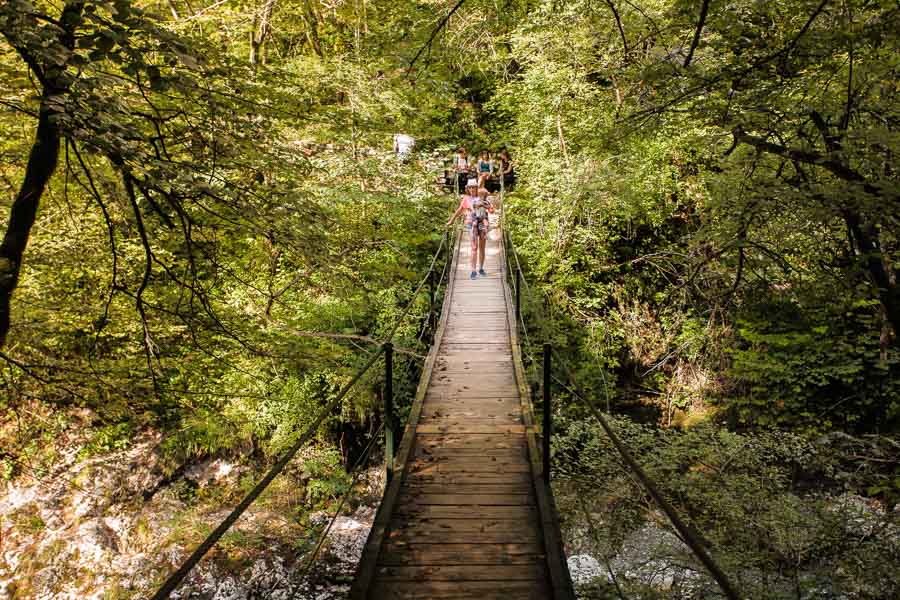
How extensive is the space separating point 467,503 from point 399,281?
569 cm

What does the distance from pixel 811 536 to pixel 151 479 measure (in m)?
9.21

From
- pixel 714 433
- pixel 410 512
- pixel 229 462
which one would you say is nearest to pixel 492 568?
pixel 410 512

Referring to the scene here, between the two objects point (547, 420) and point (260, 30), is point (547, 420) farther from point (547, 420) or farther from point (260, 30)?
point (260, 30)

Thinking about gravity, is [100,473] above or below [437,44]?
below

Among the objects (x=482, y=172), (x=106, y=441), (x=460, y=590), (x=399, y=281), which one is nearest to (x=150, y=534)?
(x=106, y=441)

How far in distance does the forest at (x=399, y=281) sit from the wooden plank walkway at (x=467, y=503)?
1.52ft

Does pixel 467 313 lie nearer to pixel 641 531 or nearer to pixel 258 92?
pixel 641 531

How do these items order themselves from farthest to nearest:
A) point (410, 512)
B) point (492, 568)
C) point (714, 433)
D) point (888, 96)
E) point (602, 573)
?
point (714, 433)
point (602, 573)
point (888, 96)
point (410, 512)
point (492, 568)

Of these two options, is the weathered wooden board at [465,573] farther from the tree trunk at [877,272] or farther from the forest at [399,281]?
the tree trunk at [877,272]

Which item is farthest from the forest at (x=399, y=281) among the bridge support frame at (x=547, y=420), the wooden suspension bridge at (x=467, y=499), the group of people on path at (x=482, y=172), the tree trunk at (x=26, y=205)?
the group of people on path at (x=482, y=172)

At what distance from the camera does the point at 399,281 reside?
9219mm

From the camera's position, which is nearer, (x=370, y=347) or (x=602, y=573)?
(x=602, y=573)

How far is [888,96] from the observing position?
5.10 meters

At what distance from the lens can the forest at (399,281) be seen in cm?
404
